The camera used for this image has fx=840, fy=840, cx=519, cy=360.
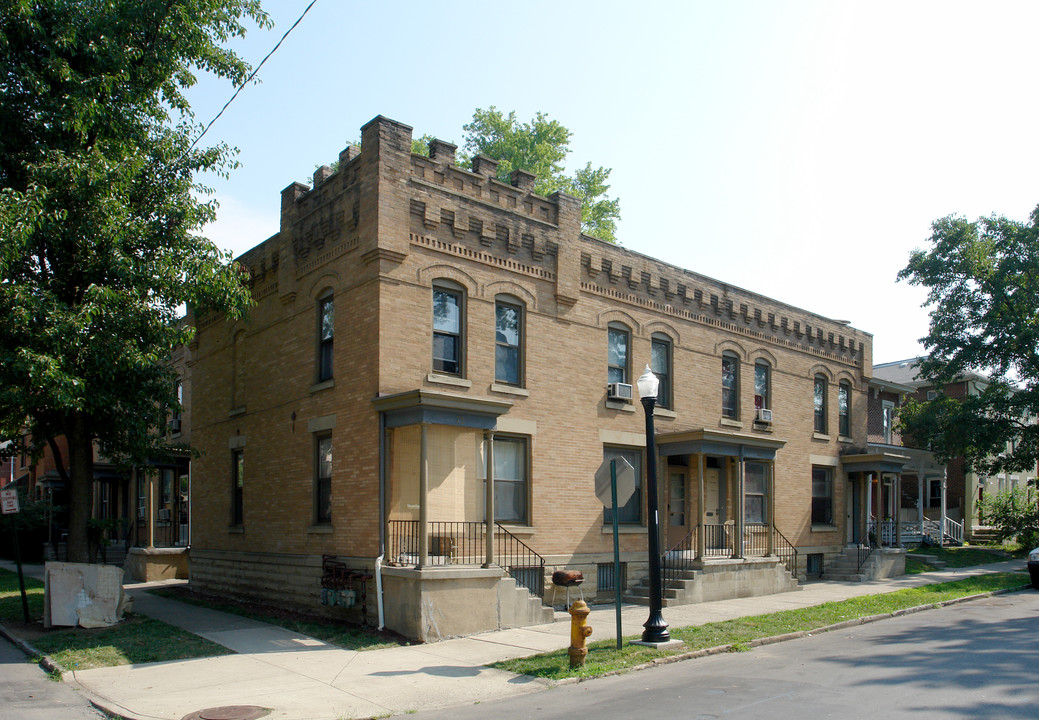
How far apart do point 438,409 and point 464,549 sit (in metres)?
2.85

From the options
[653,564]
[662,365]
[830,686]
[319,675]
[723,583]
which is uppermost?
[662,365]

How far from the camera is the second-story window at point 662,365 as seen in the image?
65.5ft

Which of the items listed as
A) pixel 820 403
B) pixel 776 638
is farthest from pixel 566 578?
pixel 820 403

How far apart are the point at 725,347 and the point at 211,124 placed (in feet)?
43.4

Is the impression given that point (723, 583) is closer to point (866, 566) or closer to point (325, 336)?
point (866, 566)

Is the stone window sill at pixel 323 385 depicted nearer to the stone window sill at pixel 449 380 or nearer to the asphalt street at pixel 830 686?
the stone window sill at pixel 449 380

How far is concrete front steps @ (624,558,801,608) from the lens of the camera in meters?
17.8

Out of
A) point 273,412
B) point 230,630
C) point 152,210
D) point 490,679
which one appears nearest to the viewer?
point 490,679

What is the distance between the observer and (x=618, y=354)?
19.2 m

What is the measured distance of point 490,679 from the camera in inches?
418

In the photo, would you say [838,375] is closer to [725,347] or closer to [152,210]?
[725,347]

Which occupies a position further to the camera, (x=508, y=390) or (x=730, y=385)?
(x=730, y=385)

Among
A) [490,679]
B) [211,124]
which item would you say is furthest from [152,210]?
[490,679]

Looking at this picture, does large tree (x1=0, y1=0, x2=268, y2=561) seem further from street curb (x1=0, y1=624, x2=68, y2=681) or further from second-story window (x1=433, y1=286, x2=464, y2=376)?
second-story window (x1=433, y1=286, x2=464, y2=376)
